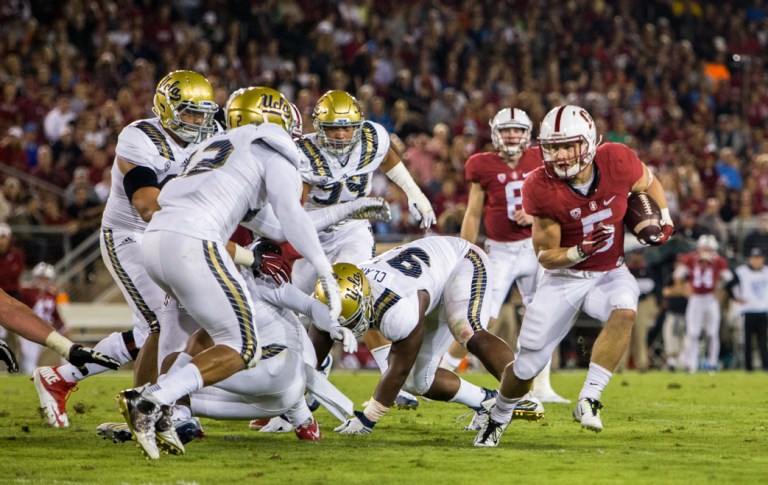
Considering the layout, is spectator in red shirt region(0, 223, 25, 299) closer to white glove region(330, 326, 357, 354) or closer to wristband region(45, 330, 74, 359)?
wristband region(45, 330, 74, 359)

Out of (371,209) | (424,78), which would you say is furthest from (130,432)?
(424,78)

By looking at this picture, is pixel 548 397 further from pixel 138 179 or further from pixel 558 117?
pixel 138 179

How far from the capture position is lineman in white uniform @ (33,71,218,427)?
6.56 meters

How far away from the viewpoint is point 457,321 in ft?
22.1

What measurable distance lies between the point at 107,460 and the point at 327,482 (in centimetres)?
127

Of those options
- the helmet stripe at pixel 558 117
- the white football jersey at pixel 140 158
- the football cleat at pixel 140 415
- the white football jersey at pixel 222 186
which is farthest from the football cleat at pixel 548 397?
the football cleat at pixel 140 415

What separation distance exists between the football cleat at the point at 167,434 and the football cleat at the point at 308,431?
3.14 feet

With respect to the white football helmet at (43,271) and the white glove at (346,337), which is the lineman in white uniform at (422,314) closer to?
the white glove at (346,337)

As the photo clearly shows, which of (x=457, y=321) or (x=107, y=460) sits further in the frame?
(x=457, y=321)

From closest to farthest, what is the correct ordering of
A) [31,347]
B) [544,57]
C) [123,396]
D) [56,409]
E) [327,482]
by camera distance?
1. [327,482]
2. [123,396]
3. [56,409]
4. [31,347]
5. [544,57]

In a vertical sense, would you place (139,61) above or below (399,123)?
above

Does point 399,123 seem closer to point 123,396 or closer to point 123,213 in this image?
point 123,213

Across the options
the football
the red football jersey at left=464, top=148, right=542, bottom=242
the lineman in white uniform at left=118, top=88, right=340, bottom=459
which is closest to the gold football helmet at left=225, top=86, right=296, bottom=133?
the lineman in white uniform at left=118, top=88, right=340, bottom=459

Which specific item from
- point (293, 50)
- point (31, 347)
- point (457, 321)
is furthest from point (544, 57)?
point (457, 321)
